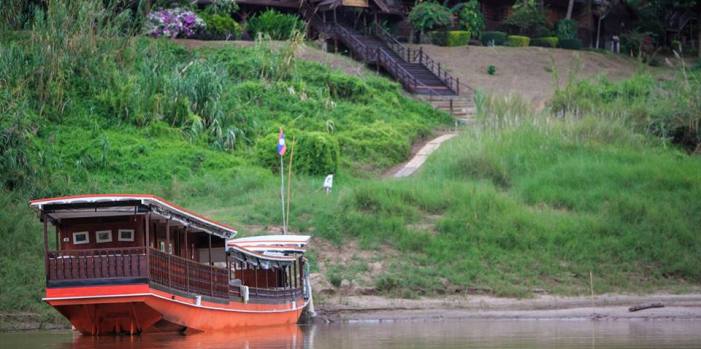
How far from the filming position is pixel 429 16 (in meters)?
58.5

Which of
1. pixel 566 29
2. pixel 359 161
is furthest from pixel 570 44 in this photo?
pixel 359 161

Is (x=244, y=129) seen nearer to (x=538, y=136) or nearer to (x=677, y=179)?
(x=538, y=136)

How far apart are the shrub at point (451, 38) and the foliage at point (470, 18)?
1107 millimetres

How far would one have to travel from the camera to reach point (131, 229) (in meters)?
24.0

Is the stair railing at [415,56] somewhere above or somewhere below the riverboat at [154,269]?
above

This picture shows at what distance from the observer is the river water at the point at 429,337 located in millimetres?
21797

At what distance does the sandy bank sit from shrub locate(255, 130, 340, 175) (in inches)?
353

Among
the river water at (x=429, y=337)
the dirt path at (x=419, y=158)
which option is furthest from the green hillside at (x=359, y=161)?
the river water at (x=429, y=337)

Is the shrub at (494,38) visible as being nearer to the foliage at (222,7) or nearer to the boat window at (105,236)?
the foliage at (222,7)

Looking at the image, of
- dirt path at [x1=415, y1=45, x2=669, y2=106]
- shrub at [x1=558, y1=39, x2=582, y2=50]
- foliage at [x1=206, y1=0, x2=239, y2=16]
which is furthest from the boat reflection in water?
shrub at [x1=558, y1=39, x2=582, y2=50]

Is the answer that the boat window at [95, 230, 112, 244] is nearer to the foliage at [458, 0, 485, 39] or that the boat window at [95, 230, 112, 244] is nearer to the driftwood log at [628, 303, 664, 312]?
the driftwood log at [628, 303, 664, 312]

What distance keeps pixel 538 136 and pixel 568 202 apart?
455cm

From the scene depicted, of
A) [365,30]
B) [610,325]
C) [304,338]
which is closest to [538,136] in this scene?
[610,325]

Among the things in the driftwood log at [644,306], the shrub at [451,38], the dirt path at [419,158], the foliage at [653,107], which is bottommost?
the driftwood log at [644,306]
